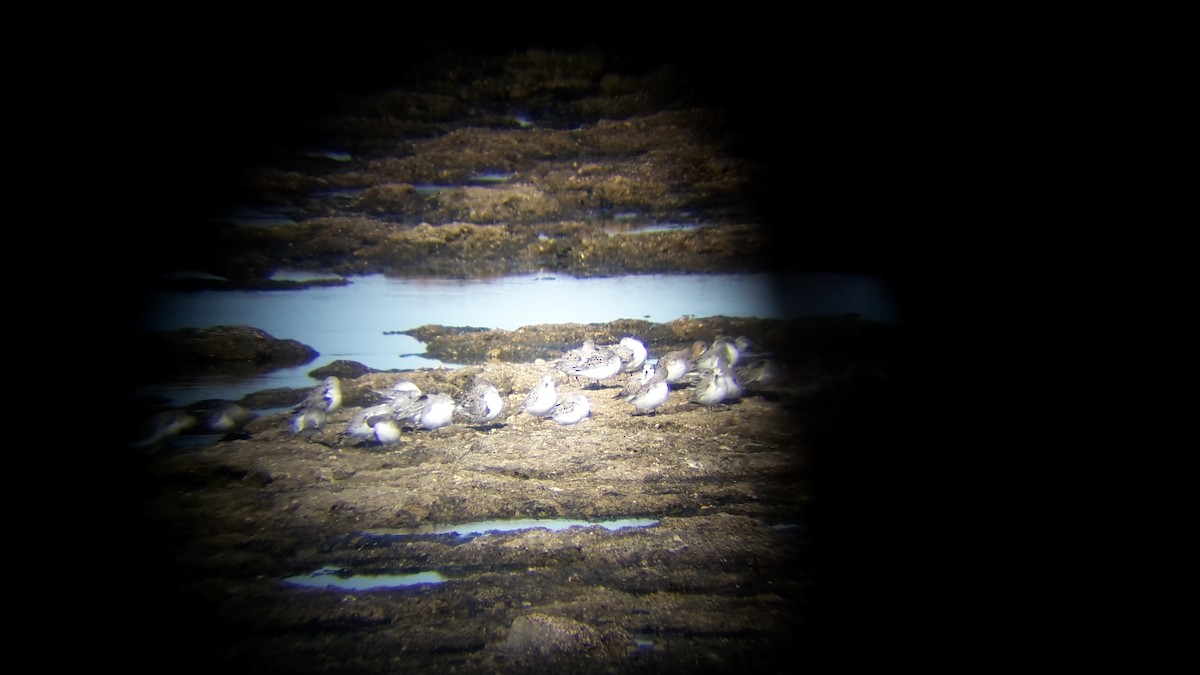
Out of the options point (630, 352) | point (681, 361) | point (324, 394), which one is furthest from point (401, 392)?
point (681, 361)

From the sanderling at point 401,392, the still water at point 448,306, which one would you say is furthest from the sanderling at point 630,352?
the sanderling at point 401,392

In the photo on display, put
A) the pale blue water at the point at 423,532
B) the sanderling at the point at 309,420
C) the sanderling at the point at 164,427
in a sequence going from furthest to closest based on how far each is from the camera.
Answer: the sanderling at the point at 309,420 → the sanderling at the point at 164,427 → the pale blue water at the point at 423,532

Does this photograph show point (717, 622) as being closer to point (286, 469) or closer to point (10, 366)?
point (286, 469)

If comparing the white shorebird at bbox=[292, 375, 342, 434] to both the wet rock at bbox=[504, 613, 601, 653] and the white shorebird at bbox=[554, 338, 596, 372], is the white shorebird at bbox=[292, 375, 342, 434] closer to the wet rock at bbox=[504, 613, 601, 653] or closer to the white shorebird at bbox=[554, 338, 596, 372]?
the white shorebird at bbox=[554, 338, 596, 372]

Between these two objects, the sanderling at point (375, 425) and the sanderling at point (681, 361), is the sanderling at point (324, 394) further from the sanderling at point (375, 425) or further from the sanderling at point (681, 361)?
the sanderling at point (681, 361)

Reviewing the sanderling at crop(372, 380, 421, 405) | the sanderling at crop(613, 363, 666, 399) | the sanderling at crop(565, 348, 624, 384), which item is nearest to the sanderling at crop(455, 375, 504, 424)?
the sanderling at crop(372, 380, 421, 405)
